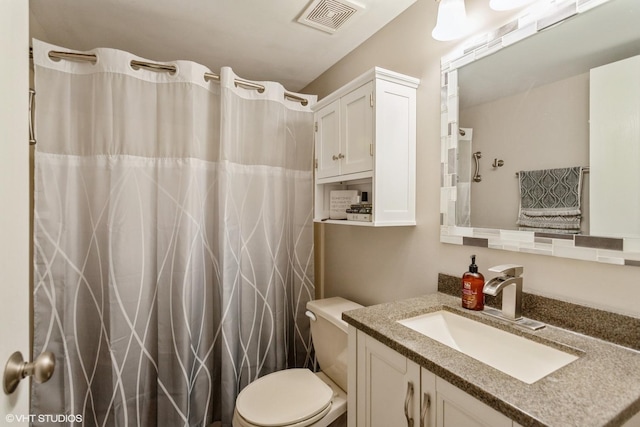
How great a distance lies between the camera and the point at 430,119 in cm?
137

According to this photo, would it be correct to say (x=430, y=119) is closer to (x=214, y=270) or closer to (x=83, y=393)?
(x=214, y=270)

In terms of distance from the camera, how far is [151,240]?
1.55m

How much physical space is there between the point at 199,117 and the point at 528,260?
64.9 inches

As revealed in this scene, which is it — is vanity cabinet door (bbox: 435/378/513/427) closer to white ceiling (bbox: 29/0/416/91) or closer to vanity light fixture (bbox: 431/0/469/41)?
vanity light fixture (bbox: 431/0/469/41)

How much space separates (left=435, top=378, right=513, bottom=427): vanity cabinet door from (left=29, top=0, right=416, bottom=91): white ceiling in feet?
5.21

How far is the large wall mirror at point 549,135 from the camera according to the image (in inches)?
32.8

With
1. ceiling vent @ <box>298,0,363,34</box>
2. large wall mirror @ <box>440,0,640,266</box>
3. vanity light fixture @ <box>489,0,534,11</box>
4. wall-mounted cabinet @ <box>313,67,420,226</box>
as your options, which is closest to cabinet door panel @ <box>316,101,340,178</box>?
wall-mounted cabinet @ <box>313,67,420,226</box>

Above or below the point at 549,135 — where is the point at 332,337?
below

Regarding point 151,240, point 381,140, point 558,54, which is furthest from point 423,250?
point 151,240

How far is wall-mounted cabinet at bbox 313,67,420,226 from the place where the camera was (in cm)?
132

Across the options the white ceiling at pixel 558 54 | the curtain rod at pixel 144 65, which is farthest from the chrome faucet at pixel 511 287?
the curtain rod at pixel 144 65

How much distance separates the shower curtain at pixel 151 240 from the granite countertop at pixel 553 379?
40.8 inches

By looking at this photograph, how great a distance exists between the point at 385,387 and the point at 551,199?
81cm

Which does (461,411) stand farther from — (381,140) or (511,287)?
(381,140)
